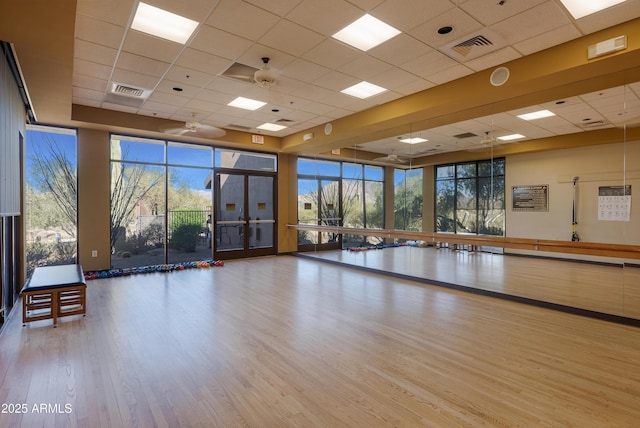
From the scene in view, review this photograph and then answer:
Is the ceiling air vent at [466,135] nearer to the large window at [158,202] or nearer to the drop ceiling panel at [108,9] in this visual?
the large window at [158,202]

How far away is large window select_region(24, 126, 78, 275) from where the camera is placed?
6547mm

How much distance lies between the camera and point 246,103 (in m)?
6.34

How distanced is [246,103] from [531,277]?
6237mm

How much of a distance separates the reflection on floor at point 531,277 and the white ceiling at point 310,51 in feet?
8.01

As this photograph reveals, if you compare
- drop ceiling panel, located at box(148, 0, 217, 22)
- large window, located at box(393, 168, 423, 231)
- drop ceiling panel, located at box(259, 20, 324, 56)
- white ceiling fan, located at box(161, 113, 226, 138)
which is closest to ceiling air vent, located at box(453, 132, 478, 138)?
large window, located at box(393, 168, 423, 231)

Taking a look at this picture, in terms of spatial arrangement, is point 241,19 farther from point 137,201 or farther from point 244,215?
point 244,215

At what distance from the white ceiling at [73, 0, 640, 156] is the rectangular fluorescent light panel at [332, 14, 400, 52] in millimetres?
90

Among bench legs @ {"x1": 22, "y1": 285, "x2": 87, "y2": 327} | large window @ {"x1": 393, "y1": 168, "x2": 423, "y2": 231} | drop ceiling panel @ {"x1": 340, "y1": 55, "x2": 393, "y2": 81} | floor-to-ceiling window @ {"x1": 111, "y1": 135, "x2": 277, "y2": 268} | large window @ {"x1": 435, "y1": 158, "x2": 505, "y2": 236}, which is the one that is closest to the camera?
bench legs @ {"x1": 22, "y1": 285, "x2": 87, "y2": 327}

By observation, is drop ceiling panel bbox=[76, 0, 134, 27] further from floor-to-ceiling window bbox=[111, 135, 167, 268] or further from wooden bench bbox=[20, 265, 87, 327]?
floor-to-ceiling window bbox=[111, 135, 167, 268]

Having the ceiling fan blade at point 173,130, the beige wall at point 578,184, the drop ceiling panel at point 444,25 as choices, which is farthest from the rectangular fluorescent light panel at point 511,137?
the ceiling fan blade at point 173,130

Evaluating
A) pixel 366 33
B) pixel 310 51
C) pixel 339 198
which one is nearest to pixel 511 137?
pixel 339 198

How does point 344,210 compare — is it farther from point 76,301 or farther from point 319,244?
point 76,301

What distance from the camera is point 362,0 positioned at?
3.24m

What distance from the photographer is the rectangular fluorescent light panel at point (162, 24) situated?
347 centimetres
